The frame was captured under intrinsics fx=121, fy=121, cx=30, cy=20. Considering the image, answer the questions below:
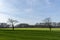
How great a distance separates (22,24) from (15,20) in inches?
314

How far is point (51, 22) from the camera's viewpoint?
249 feet

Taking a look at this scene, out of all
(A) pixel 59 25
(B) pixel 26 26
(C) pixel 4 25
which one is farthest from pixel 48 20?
(C) pixel 4 25

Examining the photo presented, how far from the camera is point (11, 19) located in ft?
251

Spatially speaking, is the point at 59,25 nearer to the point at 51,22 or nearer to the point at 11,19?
the point at 51,22

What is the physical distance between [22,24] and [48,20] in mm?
18160

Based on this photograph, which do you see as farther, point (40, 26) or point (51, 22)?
point (40, 26)

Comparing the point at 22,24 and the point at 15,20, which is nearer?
the point at 15,20

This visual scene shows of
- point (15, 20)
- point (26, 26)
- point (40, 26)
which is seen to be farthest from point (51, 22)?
point (15, 20)

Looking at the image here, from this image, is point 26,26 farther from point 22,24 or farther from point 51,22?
point 51,22

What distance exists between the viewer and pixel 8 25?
3113 inches

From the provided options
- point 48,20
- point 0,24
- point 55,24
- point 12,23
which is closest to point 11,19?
point 12,23

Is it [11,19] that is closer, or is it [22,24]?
[11,19]

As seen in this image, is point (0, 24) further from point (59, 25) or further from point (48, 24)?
point (59, 25)

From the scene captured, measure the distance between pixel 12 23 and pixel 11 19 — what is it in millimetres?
2632
